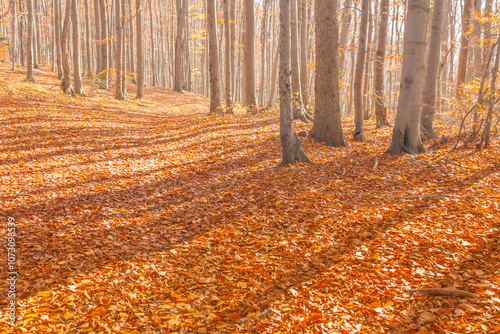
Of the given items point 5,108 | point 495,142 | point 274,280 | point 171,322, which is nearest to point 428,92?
point 495,142

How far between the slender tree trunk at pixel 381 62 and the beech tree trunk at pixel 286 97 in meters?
4.39

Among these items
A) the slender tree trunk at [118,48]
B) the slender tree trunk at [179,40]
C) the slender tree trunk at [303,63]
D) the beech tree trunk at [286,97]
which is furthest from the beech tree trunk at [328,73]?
the slender tree trunk at [179,40]

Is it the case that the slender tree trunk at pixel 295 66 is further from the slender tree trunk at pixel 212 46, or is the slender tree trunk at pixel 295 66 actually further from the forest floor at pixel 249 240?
the forest floor at pixel 249 240

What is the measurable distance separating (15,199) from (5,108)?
8.30 metres

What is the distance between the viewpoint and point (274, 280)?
360 centimetres

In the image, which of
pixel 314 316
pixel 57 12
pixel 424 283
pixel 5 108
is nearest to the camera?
pixel 314 316

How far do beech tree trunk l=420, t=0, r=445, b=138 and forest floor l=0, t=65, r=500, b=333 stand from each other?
1.47 meters

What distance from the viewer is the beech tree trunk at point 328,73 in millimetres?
8656

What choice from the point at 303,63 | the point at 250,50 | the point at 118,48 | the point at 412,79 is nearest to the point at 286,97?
the point at 412,79

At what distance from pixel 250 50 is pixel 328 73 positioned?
7.11 metres

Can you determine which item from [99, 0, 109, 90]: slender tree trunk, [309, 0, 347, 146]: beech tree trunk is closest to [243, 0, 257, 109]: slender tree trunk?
[309, 0, 347, 146]: beech tree trunk

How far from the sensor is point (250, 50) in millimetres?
14938

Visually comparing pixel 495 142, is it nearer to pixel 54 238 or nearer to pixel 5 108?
pixel 54 238

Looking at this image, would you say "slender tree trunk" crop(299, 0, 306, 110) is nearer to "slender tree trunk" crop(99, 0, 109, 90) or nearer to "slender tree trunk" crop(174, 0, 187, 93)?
"slender tree trunk" crop(99, 0, 109, 90)
